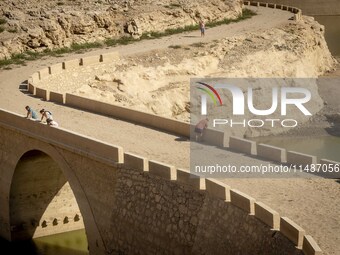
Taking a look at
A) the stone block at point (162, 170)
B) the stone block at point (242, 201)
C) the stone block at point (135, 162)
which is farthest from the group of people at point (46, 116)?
the stone block at point (242, 201)

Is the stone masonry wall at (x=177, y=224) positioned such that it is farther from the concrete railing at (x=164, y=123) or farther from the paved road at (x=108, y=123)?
the concrete railing at (x=164, y=123)

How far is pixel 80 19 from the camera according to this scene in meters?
43.9

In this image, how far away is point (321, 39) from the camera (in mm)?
53625

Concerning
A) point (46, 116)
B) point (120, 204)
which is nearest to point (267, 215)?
point (120, 204)

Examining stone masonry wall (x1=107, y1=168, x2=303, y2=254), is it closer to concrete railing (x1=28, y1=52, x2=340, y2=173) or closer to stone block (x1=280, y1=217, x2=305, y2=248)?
stone block (x1=280, y1=217, x2=305, y2=248)

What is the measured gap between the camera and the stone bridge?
1775 centimetres

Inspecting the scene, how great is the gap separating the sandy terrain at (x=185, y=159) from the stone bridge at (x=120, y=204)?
1.10 metres

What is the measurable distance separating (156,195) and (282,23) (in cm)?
3368

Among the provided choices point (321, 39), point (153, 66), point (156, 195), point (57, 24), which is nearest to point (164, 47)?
point (153, 66)

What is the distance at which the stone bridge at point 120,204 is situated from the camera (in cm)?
1775

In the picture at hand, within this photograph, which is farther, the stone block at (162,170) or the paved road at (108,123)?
the paved road at (108,123)

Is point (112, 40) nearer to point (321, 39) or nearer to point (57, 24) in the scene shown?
point (57, 24)

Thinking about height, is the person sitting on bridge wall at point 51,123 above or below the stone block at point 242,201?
above

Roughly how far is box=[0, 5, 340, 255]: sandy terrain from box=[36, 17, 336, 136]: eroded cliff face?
397 centimetres
